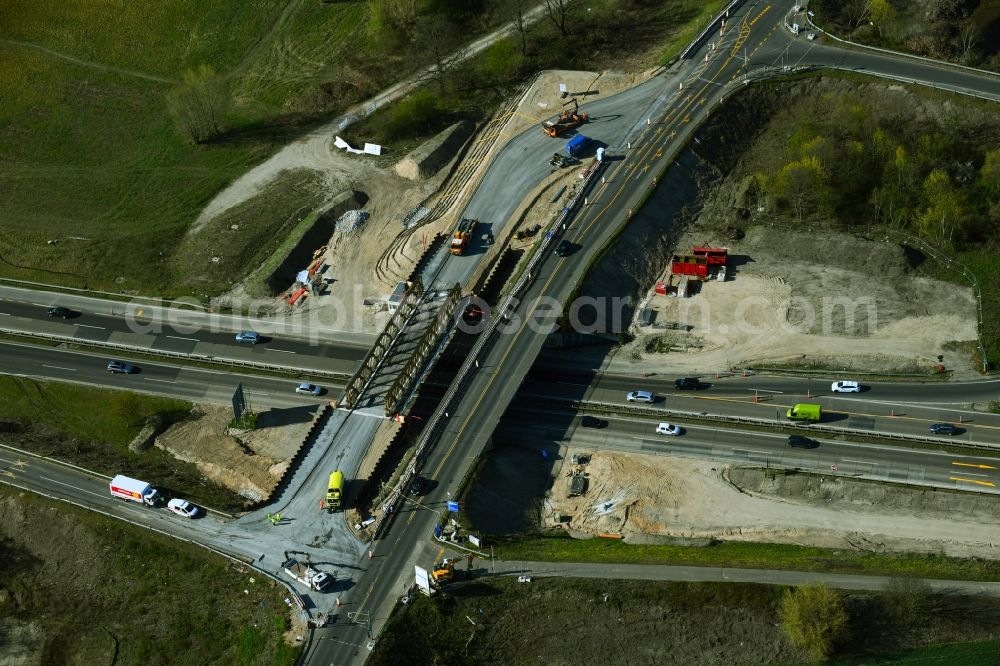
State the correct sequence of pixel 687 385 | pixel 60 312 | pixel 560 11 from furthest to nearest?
pixel 560 11, pixel 60 312, pixel 687 385

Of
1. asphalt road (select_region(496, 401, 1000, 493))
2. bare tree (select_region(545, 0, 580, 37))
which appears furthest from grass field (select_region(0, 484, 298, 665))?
bare tree (select_region(545, 0, 580, 37))

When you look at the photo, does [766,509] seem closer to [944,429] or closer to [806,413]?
[806,413]

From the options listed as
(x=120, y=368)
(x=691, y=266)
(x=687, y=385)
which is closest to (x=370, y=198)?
(x=120, y=368)

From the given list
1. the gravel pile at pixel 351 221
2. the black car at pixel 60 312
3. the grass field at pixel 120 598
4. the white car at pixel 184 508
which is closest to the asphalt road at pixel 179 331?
the black car at pixel 60 312

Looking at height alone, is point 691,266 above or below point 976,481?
above

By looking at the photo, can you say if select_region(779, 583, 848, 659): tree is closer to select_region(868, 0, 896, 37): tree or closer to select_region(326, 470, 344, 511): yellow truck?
select_region(326, 470, 344, 511): yellow truck

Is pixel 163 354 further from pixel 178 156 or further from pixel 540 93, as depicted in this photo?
pixel 540 93

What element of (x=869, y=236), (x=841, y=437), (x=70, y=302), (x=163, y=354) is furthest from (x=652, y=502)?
(x=70, y=302)
